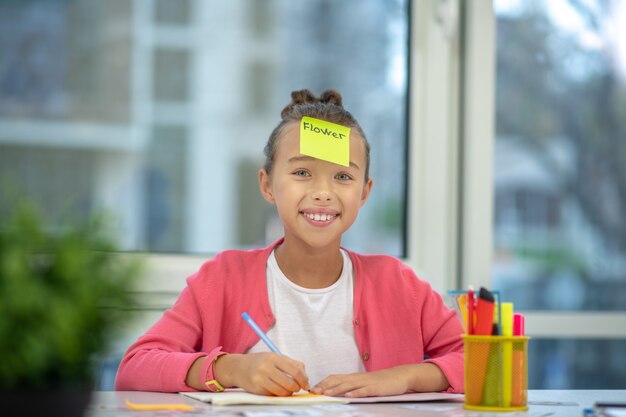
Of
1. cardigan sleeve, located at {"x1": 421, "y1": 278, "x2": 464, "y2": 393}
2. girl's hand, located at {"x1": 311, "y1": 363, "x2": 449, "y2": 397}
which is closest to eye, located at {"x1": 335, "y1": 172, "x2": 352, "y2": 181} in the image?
cardigan sleeve, located at {"x1": 421, "y1": 278, "x2": 464, "y2": 393}

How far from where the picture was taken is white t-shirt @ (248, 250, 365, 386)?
66.1 inches

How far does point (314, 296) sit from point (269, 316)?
0.39 feet

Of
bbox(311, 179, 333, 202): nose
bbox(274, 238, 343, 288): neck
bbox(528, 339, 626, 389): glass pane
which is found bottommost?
bbox(528, 339, 626, 389): glass pane

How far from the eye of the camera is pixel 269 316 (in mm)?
1661

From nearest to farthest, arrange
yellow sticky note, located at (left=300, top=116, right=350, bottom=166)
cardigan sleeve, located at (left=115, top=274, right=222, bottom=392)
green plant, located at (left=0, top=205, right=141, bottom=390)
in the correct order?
green plant, located at (left=0, top=205, right=141, bottom=390) → cardigan sleeve, located at (left=115, top=274, right=222, bottom=392) → yellow sticky note, located at (left=300, top=116, right=350, bottom=166)

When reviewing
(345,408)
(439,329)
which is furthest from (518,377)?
(439,329)

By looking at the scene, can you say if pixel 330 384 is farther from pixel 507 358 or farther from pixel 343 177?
Answer: pixel 343 177

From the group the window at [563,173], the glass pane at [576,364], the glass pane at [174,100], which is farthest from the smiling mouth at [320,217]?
the glass pane at [576,364]

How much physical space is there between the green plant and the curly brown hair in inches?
36.4

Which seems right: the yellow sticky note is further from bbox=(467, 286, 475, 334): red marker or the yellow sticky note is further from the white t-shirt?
bbox=(467, 286, 475, 334): red marker

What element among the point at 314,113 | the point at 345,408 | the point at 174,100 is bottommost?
the point at 345,408

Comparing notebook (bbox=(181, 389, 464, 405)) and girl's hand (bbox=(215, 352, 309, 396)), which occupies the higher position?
girl's hand (bbox=(215, 352, 309, 396))

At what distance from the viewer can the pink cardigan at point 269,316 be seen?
5.34ft

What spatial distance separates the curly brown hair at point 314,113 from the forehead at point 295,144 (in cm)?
2
